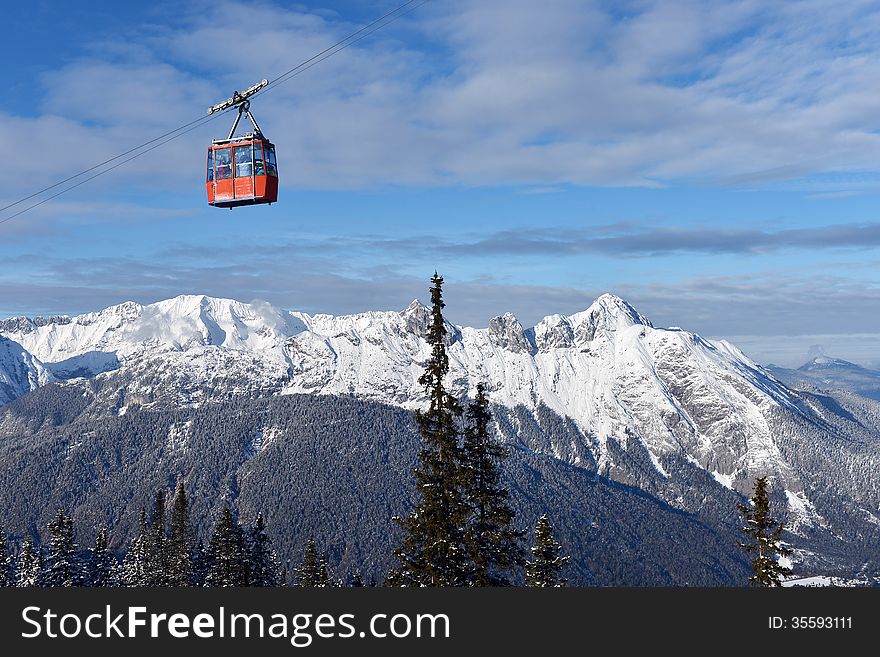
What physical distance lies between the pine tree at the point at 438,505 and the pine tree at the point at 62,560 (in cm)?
3731

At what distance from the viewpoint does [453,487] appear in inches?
1382

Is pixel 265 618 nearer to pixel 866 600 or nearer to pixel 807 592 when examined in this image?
pixel 807 592

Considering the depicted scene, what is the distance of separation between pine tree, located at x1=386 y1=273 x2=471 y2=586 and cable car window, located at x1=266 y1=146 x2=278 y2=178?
565 inches

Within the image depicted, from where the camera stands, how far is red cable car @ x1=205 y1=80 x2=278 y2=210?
44.0m

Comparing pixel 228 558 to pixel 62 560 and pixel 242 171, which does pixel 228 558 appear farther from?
pixel 242 171

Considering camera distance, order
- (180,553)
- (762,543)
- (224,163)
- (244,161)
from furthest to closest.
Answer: (180,553), (224,163), (244,161), (762,543)

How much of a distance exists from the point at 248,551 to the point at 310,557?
21.5 feet

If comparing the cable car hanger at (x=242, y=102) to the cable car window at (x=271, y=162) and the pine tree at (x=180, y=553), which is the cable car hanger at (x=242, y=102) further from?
the pine tree at (x=180, y=553)

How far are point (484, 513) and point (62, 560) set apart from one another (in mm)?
41430

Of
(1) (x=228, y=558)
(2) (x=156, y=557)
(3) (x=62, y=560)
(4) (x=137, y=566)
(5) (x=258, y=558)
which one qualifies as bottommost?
(4) (x=137, y=566)

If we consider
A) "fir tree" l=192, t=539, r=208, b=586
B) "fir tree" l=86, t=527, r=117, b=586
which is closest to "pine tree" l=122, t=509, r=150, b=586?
"fir tree" l=86, t=527, r=117, b=586

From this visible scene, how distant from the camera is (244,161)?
146 ft

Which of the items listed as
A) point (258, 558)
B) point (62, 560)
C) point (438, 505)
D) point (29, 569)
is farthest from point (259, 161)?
point (29, 569)

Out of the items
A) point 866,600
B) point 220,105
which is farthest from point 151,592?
point 220,105
